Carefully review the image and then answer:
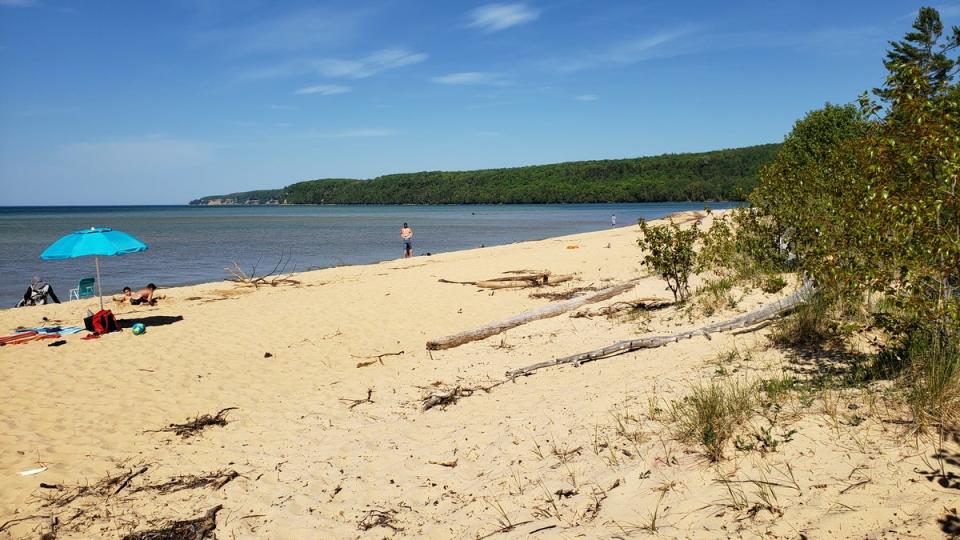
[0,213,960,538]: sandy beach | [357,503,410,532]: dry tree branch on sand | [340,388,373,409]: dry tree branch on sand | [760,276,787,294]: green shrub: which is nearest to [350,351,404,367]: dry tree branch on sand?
[0,213,960,538]: sandy beach

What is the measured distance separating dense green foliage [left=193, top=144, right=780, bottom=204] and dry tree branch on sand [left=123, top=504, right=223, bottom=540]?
386 ft

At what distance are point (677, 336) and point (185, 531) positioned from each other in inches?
220

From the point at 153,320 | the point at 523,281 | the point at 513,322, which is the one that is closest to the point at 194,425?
the point at 513,322

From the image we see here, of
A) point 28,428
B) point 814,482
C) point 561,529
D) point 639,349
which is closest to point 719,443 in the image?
point 814,482

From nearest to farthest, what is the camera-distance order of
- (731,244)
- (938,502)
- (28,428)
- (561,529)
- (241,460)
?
(938,502), (561,529), (241,460), (28,428), (731,244)

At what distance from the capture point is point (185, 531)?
443cm

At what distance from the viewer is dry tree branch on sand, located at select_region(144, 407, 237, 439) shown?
6.62 m

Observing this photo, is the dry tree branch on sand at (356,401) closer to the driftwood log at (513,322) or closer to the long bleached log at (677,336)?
the long bleached log at (677,336)

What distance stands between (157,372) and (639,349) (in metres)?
7.35

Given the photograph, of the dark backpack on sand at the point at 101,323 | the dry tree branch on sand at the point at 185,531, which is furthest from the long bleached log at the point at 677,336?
the dark backpack on sand at the point at 101,323

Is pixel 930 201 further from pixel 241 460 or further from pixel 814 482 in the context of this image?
pixel 241 460

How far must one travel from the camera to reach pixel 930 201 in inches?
171

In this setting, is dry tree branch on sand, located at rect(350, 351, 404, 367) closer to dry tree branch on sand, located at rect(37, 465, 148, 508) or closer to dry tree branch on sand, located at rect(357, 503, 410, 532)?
dry tree branch on sand, located at rect(37, 465, 148, 508)

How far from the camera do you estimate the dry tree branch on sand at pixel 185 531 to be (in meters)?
4.36
